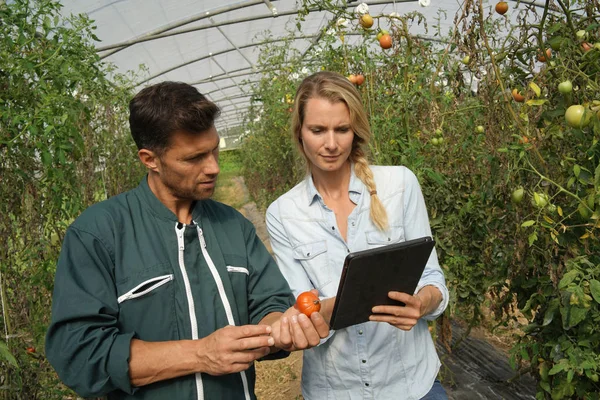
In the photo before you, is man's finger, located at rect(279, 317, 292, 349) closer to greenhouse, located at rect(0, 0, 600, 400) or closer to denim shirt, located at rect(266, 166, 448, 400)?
greenhouse, located at rect(0, 0, 600, 400)

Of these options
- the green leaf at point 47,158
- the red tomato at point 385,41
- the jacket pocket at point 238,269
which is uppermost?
the red tomato at point 385,41

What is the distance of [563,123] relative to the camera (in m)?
1.63

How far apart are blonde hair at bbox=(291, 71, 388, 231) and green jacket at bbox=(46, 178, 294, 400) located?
Answer: 0.37 metres

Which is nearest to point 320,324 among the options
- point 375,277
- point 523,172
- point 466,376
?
point 375,277

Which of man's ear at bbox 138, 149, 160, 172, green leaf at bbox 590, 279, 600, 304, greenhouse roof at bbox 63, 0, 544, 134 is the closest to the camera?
man's ear at bbox 138, 149, 160, 172

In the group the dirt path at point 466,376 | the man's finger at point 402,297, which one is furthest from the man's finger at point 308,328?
the dirt path at point 466,376

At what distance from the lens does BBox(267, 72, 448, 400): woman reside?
150cm

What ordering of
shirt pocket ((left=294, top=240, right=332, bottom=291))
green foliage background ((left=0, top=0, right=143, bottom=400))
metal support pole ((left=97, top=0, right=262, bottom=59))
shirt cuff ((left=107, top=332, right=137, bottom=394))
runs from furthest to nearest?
metal support pole ((left=97, top=0, right=262, bottom=59)) → green foliage background ((left=0, top=0, right=143, bottom=400)) → shirt pocket ((left=294, top=240, right=332, bottom=291)) → shirt cuff ((left=107, top=332, right=137, bottom=394))

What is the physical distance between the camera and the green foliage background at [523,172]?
1.50 m

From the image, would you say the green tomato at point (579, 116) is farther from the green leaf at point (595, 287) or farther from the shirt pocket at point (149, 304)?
the shirt pocket at point (149, 304)

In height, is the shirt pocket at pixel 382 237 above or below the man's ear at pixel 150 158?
below

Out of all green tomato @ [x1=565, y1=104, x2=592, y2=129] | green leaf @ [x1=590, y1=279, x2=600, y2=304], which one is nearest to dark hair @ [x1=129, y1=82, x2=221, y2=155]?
green tomato @ [x1=565, y1=104, x2=592, y2=129]

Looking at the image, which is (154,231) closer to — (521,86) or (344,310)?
(344,310)

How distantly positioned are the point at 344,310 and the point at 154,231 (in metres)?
0.50
